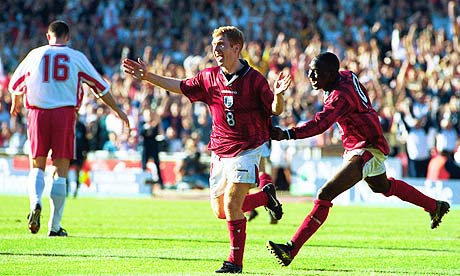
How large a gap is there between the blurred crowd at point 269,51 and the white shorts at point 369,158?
1374 cm

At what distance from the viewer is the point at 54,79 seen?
13812 millimetres

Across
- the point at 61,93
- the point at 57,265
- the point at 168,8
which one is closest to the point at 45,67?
the point at 61,93

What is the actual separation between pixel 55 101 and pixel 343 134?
4.01 m

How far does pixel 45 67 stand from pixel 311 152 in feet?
45.9

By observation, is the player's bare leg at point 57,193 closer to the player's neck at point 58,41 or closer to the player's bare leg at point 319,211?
the player's neck at point 58,41

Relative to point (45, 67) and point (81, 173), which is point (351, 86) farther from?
point (81, 173)

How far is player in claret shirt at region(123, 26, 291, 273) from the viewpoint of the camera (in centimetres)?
1043

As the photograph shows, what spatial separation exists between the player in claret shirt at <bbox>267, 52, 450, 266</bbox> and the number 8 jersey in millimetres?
3723

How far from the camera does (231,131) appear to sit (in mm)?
10664

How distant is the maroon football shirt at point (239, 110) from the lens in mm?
10539

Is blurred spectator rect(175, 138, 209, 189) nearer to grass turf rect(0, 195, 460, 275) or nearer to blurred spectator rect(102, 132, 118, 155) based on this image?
blurred spectator rect(102, 132, 118, 155)

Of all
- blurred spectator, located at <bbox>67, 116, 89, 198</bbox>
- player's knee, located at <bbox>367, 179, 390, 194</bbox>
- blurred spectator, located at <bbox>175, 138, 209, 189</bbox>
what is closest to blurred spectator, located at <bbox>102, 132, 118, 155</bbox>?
blurred spectator, located at <bbox>67, 116, 89, 198</bbox>

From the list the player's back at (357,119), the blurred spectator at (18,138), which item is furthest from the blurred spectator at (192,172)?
the player's back at (357,119)

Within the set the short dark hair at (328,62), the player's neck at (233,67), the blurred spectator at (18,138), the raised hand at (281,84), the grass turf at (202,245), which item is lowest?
the grass turf at (202,245)
